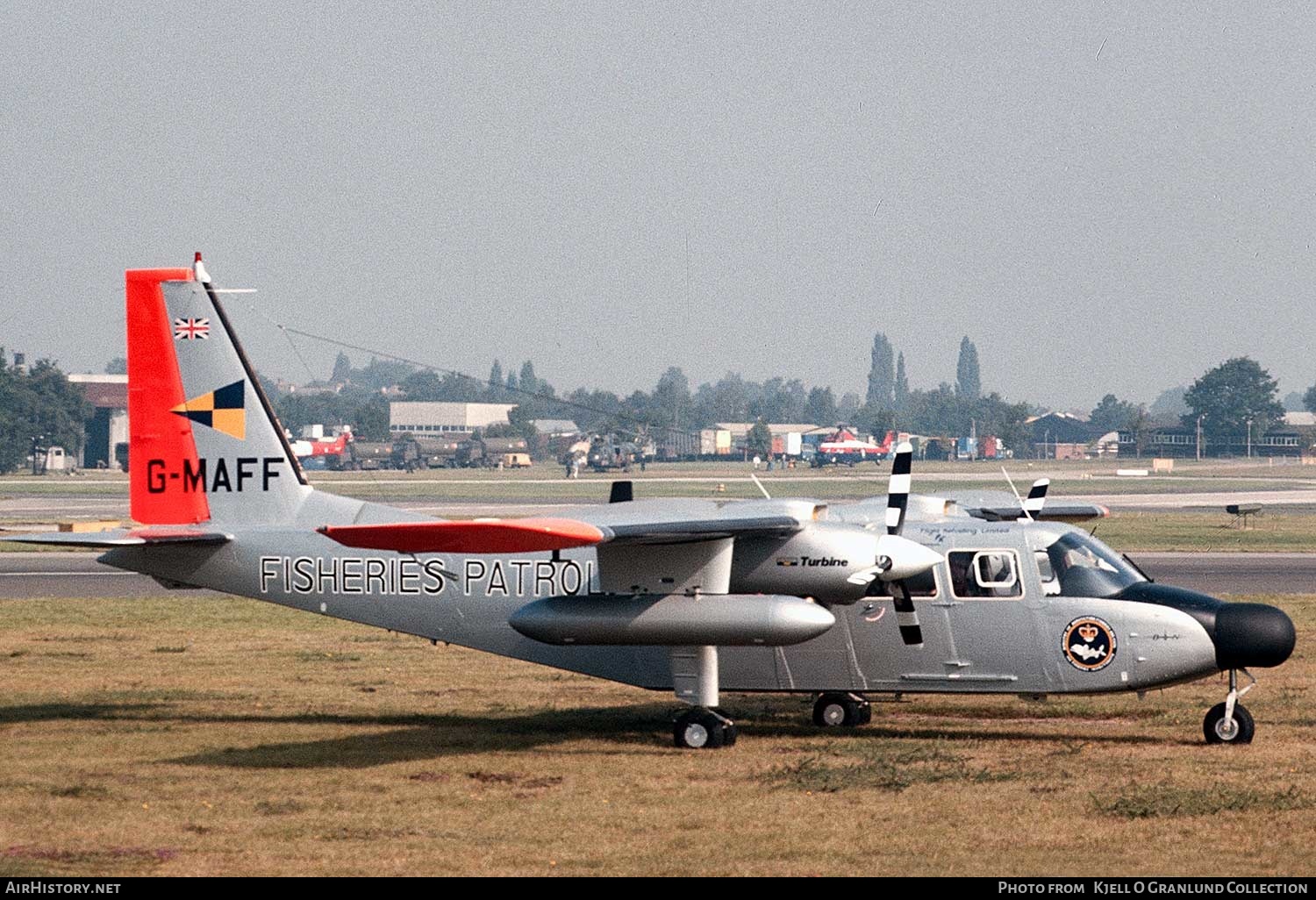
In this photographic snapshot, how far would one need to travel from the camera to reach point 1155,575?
48219 millimetres

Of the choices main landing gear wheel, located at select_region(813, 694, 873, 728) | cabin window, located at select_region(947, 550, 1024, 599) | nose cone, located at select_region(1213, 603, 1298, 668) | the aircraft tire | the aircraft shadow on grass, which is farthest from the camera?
main landing gear wheel, located at select_region(813, 694, 873, 728)

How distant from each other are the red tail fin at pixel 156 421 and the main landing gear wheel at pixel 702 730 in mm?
7583

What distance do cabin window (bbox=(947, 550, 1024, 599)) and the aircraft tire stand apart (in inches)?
117

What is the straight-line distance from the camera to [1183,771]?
18.9 m

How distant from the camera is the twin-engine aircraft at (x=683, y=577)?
64.8 ft

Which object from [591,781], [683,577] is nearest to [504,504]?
[683,577]

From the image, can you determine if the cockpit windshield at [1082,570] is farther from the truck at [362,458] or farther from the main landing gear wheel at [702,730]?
the truck at [362,458]

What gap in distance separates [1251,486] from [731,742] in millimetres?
124624

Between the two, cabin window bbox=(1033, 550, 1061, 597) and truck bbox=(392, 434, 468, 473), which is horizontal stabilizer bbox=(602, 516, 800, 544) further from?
truck bbox=(392, 434, 468, 473)

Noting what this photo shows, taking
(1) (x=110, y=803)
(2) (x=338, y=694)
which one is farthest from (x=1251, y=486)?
(1) (x=110, y=803)

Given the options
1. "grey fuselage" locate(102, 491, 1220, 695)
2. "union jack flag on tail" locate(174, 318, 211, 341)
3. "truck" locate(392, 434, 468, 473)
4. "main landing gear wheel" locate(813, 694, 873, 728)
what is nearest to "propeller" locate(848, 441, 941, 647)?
"grey fuselage" locate(102, 491, 1220, 695)

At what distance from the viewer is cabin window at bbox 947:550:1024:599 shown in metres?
20.9
